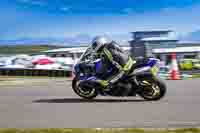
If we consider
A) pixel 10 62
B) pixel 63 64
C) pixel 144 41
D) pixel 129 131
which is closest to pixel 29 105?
pixel 129 131

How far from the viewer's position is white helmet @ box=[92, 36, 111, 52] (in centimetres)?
1095

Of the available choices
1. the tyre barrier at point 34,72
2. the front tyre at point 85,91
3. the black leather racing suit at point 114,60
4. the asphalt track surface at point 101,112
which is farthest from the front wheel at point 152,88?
the tyre barrier at point 34,72

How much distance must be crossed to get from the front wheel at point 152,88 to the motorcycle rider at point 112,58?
566 millimetres

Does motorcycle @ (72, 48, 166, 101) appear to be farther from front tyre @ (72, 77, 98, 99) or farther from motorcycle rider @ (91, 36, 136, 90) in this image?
motorcycle rider @ (91, 36, 136, 90)

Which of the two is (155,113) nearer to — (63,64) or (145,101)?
(145,101)

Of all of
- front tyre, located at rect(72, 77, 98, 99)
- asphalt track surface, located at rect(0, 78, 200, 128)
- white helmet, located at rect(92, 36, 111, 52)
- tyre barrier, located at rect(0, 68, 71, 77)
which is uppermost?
white helmet, located at rect(92, 36, 111, 52)

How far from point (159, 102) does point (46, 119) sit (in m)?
3.36

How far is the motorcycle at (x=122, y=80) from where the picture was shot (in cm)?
1065

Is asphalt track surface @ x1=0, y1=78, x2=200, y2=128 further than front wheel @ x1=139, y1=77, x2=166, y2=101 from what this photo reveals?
No

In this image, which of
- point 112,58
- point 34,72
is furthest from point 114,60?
point 34,72

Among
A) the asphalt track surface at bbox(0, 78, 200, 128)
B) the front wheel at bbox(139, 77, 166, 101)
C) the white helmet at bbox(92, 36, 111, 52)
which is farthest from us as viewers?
the white helmet at bbox(92, 36, 111, 52)

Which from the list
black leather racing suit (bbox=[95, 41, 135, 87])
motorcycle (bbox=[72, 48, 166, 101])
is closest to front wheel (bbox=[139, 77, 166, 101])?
motorcycle (bbox=[72, 48, 166, 101])

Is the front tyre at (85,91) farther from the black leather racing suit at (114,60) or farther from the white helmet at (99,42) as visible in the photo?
the white helmet at (99,42)

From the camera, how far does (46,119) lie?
824cm
